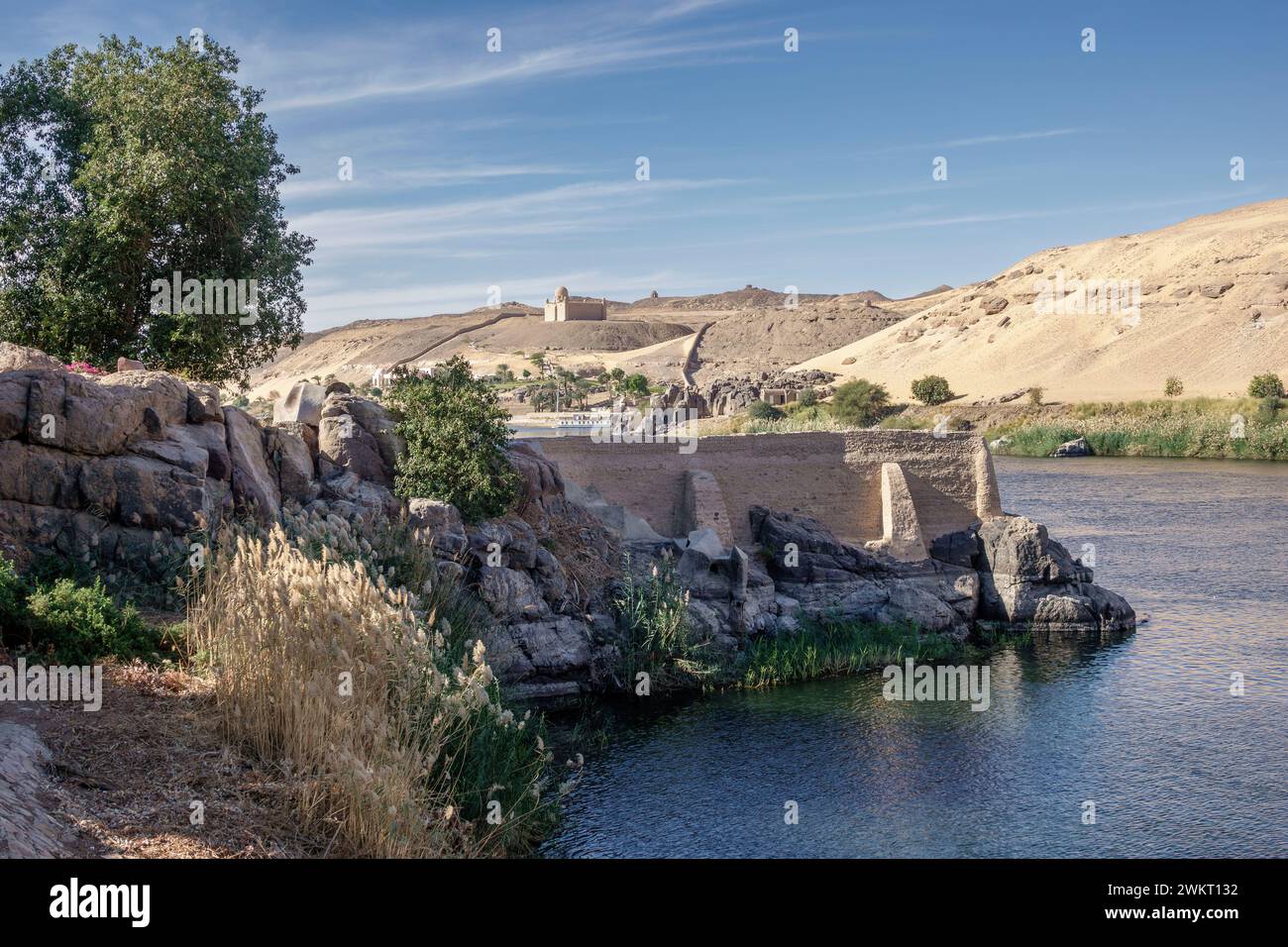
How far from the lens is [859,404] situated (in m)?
67.2

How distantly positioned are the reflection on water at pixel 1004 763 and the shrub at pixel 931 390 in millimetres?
47094

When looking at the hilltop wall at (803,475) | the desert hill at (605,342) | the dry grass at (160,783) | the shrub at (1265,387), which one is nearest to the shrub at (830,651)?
the hilltop wall at (803,475)

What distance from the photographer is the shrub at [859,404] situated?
66.2m

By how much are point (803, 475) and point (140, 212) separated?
49.2 ft

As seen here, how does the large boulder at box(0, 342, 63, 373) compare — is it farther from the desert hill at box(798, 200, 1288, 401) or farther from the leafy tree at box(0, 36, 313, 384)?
the desert hill at box(798, 200, 1288, 401)

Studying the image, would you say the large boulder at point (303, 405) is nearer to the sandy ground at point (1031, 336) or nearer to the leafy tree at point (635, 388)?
the sandy ground at point (1031, 336)

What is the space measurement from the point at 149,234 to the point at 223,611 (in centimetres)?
1343

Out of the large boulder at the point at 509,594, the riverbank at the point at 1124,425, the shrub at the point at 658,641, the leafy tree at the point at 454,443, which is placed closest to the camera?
the large boulder at the point at 509,594

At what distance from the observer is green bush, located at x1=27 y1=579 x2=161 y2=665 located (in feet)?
33.0

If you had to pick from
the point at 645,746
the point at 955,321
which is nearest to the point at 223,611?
the point at 645,746

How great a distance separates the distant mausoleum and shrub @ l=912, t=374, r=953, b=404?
80076mm

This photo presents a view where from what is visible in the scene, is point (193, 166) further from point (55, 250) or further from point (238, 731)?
point (238, 731)

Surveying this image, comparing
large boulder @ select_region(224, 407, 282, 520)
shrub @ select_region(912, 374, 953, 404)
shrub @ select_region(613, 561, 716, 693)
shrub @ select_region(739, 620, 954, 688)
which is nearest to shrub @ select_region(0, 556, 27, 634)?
large boulder @ select_region(224, 407, 282, 520)

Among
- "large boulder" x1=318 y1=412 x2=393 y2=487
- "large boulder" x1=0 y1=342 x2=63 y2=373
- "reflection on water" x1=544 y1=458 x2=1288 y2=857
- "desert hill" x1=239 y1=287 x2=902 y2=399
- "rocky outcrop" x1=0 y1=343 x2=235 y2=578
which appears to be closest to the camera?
"rocky outcrop" x1=0 y1=343 x2=235 y2=578
